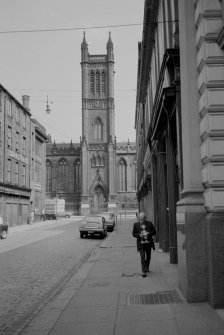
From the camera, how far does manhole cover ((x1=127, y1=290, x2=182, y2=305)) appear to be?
766 cm

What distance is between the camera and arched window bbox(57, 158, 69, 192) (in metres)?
98.8

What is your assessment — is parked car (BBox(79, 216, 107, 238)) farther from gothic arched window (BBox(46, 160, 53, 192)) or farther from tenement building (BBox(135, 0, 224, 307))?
gothic arched window (BBox(46, 160, 53, 192))

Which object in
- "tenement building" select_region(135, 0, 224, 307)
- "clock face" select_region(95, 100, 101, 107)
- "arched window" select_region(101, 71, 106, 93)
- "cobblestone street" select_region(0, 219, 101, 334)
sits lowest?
"cobblestone street" select_region(0, 219, 101, 334)

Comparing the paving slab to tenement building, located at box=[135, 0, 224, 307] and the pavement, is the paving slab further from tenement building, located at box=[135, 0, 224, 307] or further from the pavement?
tenement building, located at box=[135, 0, 224, 307]

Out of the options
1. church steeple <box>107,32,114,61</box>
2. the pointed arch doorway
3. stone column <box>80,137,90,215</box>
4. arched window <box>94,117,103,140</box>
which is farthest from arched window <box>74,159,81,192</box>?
church steeple <box>107,32,114,61</box>

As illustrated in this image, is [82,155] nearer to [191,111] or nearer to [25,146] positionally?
[25,146]

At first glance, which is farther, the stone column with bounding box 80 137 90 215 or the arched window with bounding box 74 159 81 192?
the arched window with bounding box 74 159 81 192

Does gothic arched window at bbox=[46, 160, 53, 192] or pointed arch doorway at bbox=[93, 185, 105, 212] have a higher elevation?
gothic arched window at bbox=[46, 160, 53, 192]

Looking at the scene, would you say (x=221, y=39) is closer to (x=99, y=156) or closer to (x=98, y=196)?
(x=99, y=156)

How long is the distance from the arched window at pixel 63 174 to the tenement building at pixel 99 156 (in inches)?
9.3

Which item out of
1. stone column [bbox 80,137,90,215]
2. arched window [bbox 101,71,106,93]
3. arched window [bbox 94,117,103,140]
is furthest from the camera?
arched window [bbox 101,71,106,93]

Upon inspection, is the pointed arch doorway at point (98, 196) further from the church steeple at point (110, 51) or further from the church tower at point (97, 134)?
the church steeple at point (110, 51)

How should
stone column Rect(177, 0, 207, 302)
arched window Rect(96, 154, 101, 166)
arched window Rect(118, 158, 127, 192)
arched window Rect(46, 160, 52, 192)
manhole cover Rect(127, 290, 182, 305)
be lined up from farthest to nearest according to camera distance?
arched window Rect(46, 160, 52, 192) < arched window Rect(118, 158, 127, 192) < arched window Rect(96, 154, 101, 166) < manhole cover Rect(127, 290, 182, 305) < stone column Rect(177, 0, 207, 302)

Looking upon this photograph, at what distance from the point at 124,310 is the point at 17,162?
131 feet
